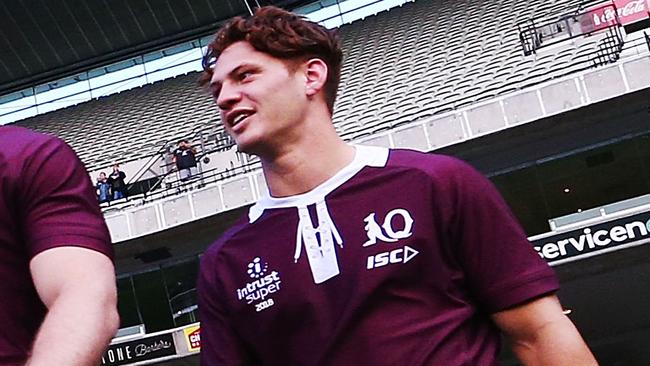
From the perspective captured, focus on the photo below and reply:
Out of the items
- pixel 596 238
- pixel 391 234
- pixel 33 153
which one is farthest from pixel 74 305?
pixel 596 238

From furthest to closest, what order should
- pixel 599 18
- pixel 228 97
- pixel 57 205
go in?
1. pixel 599 18
2. pixel 228 97
3. pixel 57 205

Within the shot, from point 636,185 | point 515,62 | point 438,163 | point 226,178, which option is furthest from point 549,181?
point 438,163

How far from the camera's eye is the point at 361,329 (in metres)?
1.86

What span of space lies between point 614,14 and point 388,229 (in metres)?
12.7

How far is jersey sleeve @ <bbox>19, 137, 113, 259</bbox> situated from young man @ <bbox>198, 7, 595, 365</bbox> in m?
0.56

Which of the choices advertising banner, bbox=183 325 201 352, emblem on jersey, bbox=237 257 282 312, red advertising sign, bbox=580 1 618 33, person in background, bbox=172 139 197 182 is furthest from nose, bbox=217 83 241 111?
red advertising sign, bbox=580 1 618 33

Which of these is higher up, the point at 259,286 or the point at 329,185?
the point at 329,185

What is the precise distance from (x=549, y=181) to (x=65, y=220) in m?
12.6

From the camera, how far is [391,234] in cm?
191

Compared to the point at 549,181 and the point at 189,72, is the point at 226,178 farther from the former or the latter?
the point at 189,72

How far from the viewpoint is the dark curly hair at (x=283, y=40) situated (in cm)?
213

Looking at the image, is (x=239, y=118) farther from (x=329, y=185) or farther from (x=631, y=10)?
(x=631, y=10)

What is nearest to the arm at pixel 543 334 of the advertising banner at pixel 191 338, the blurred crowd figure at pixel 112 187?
the advertising banner at pixel 191 338

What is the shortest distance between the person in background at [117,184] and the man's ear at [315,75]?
13.0 m
